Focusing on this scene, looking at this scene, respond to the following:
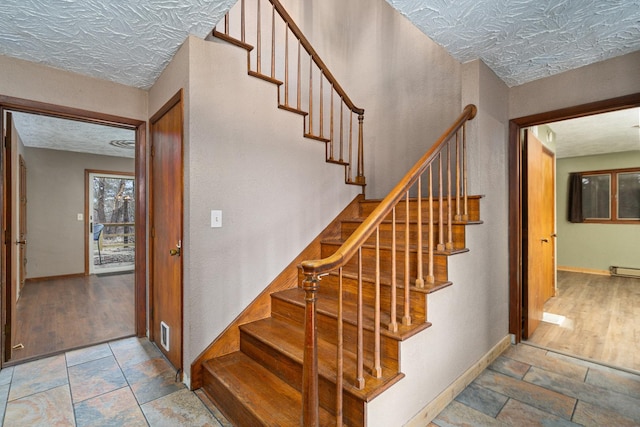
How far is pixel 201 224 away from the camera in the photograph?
2084 millimetres

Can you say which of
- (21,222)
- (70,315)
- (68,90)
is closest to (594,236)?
(68,90)

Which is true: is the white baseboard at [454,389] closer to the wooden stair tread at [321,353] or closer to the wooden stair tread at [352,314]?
the wooden stair tread at [321,353]

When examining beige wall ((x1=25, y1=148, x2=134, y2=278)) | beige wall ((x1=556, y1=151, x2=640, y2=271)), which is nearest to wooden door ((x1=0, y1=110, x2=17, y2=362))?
beige wall ((x1=25, y1=148, x2=134, y2=278))

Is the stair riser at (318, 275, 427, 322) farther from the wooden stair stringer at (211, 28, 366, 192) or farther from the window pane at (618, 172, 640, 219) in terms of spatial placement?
the window pane at (618, 172, 640, 219)

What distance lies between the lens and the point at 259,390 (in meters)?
1.81

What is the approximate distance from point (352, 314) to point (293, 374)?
0.49 meters

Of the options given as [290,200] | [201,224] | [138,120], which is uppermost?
[138,120]

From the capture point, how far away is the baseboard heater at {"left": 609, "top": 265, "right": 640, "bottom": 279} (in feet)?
19.0

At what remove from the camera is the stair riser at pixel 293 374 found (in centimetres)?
146

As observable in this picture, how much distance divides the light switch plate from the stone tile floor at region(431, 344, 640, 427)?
1809mm

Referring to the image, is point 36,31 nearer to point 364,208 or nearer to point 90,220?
point 364,208

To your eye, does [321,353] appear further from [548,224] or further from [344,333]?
[548,224]

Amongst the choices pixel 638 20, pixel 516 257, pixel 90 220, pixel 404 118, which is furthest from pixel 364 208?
pixel 90 220

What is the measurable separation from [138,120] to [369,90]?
258 cm
